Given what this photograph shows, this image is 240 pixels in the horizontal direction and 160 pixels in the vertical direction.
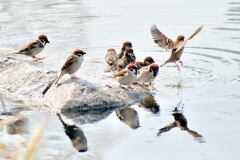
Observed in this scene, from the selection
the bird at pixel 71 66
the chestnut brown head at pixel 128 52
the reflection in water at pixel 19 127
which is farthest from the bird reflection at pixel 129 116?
the chestnut brown head at pixel 128 52

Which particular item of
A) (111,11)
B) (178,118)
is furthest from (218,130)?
(111,11)

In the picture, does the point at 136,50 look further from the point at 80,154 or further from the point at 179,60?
the point at 80,154

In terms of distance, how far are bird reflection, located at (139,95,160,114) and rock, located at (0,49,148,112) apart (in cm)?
11

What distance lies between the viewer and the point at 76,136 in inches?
298

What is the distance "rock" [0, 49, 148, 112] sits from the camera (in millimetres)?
8688

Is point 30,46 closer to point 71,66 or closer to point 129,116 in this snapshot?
point 71,66

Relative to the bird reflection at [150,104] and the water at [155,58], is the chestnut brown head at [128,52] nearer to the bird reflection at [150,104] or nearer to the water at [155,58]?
the water at [155,58]

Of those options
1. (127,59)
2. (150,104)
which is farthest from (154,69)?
(127,59)

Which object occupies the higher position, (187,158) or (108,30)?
(187,158)

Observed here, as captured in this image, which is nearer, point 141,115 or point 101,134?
point 101,134

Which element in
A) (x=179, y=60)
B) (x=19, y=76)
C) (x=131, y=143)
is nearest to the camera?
(x=131, y=143)

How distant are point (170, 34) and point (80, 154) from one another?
264 inches

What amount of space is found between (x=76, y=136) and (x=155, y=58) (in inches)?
174

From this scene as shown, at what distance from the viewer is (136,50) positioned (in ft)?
40.2
